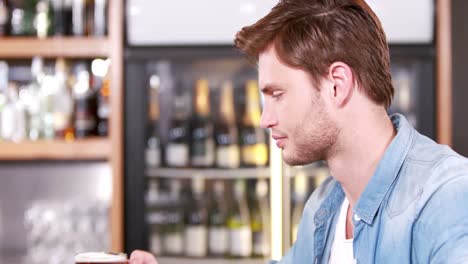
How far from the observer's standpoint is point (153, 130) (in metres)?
3.25

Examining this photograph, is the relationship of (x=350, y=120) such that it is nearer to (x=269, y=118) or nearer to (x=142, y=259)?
(x=269, y=118)

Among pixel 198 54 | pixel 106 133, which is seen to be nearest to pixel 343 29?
pixel 198 54

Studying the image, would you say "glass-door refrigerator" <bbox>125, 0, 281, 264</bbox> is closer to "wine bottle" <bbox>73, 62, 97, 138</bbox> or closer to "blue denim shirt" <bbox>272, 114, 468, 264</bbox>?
"wine bottle" <bbox>73, 62, 97, 138</bbox>

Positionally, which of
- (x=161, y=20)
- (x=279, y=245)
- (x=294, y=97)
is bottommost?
(x=279, y=245)

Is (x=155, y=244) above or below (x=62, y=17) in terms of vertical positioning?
below

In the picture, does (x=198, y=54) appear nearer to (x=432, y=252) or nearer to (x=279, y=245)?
(x=279, y=245)

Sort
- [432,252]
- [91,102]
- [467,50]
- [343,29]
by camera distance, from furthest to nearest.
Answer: [91,102] < [467,50] < [343,29] < [432,252]

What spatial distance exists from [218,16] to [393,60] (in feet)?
2.55

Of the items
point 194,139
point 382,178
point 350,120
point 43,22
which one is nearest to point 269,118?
point 350,120

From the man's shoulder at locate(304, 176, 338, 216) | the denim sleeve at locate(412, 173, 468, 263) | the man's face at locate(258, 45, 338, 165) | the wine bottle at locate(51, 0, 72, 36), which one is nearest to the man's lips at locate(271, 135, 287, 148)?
the man's face at locate(258, 45, 338, 165)

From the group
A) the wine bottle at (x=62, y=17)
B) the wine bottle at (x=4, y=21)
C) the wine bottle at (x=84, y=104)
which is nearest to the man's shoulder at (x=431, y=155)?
the wine bottle at (x=84, y=104)

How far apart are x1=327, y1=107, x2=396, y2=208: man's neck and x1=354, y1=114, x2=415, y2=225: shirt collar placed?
6 centimetres

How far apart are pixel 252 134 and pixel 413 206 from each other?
210 centimetres

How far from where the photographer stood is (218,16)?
3.15 metres
